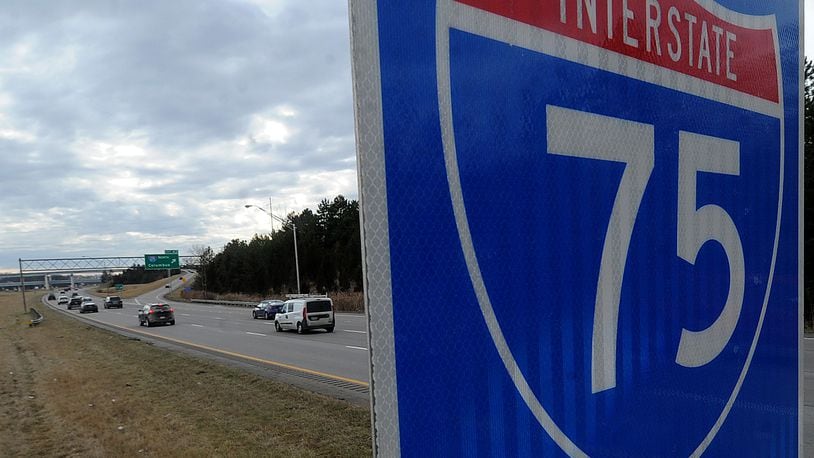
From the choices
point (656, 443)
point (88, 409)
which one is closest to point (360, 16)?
point (656, 443)

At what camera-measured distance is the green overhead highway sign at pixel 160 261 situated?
67.8m

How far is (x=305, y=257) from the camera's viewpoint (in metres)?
59.5

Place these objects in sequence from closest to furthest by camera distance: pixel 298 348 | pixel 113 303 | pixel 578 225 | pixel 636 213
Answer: pixel 578 225, pixel 636 213, pixel 298 348, pixel 113 303

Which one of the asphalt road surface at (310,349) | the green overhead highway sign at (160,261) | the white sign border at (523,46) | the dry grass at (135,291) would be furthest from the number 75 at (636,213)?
the dry grass at (135,291)

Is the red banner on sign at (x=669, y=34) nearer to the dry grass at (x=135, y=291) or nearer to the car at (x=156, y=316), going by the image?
the car at (x=156, y=316)

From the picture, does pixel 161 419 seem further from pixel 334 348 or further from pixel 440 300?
pixel 334 348

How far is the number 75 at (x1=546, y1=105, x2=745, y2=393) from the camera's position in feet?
6.93

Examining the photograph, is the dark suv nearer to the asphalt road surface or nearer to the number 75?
the asphalt road surface

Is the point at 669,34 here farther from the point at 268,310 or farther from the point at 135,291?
the point at 135,291

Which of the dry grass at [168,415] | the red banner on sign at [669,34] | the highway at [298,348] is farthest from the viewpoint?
the highway at [298,348]

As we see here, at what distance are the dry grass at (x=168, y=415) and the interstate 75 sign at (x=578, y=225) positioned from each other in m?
4.32

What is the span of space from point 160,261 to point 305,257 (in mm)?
A: 21511

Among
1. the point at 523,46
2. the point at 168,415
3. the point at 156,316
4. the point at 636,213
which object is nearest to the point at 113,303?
the point at 156,316

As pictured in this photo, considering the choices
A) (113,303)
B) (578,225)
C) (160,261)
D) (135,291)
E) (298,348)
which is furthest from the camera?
(135,291)
